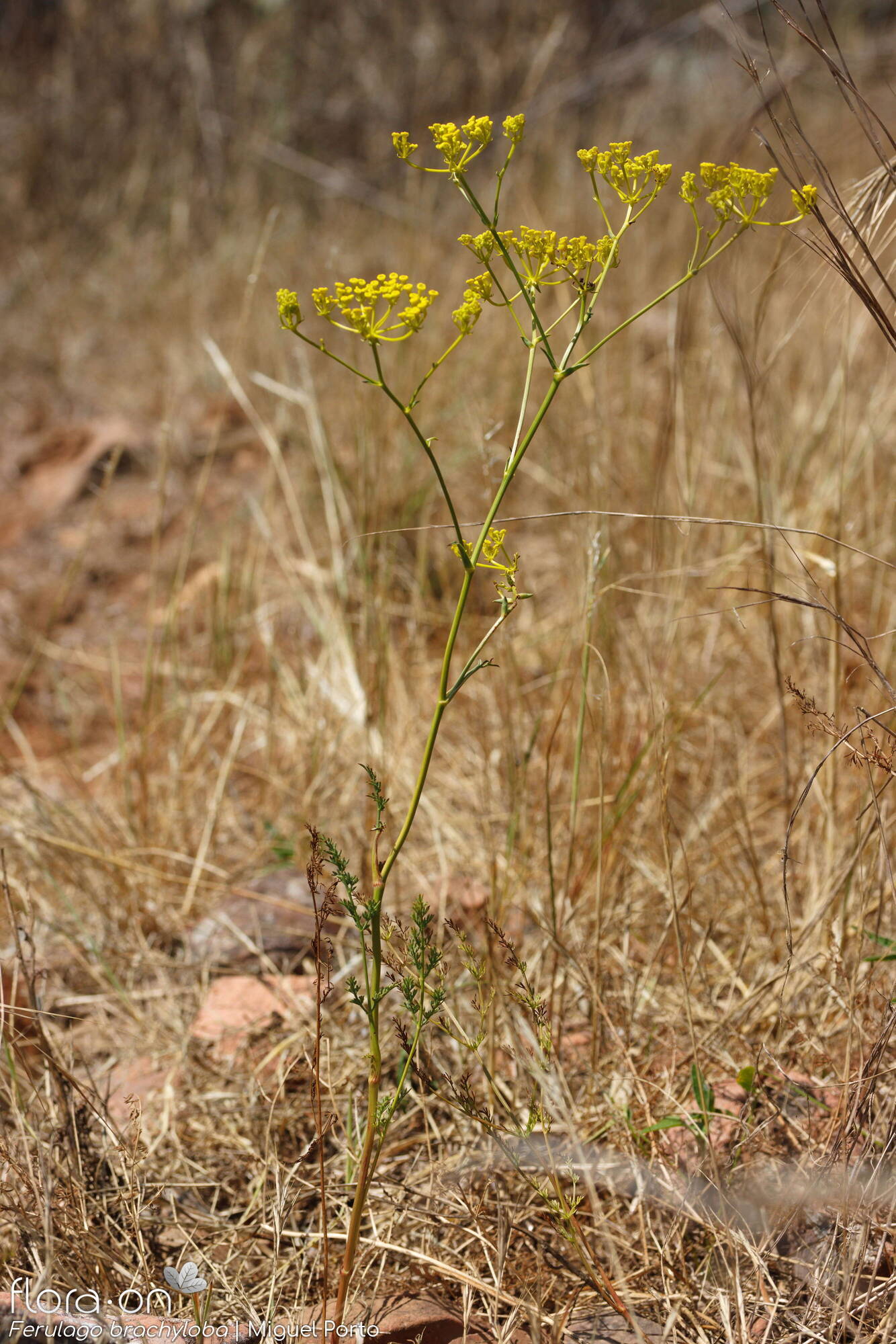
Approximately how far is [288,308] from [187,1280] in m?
0.87

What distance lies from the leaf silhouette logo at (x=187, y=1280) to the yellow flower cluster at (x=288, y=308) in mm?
836

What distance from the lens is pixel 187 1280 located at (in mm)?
896

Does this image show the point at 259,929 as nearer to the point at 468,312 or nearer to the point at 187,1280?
the point at 187,1280

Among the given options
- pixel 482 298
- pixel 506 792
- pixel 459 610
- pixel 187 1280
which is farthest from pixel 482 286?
pixel 506 792

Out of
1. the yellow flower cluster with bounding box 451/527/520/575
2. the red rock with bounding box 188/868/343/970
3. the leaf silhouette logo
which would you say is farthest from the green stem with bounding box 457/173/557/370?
the red rock with bounding box 188/868/343/970

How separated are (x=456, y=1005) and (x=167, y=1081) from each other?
15.6 inches

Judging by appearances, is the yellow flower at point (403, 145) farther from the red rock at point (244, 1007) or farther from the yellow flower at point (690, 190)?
the red rock at point (244, 1007)

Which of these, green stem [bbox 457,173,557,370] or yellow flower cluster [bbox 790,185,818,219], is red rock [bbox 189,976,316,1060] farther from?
yellow flower cluster [bbox 790,185,818,219]

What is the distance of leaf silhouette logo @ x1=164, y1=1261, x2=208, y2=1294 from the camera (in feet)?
2.88

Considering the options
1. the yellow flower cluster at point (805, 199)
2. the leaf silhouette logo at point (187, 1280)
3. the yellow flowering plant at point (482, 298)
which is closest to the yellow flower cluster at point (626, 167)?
the yellow flowering plant at point (482, 298)

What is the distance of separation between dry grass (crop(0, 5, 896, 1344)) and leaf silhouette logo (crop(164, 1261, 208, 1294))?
0.10 metres

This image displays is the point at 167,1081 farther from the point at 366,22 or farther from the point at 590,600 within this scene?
the point at 366,22

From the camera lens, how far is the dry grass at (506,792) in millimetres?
1029

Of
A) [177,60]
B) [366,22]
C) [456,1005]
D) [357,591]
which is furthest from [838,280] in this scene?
[366,22]
